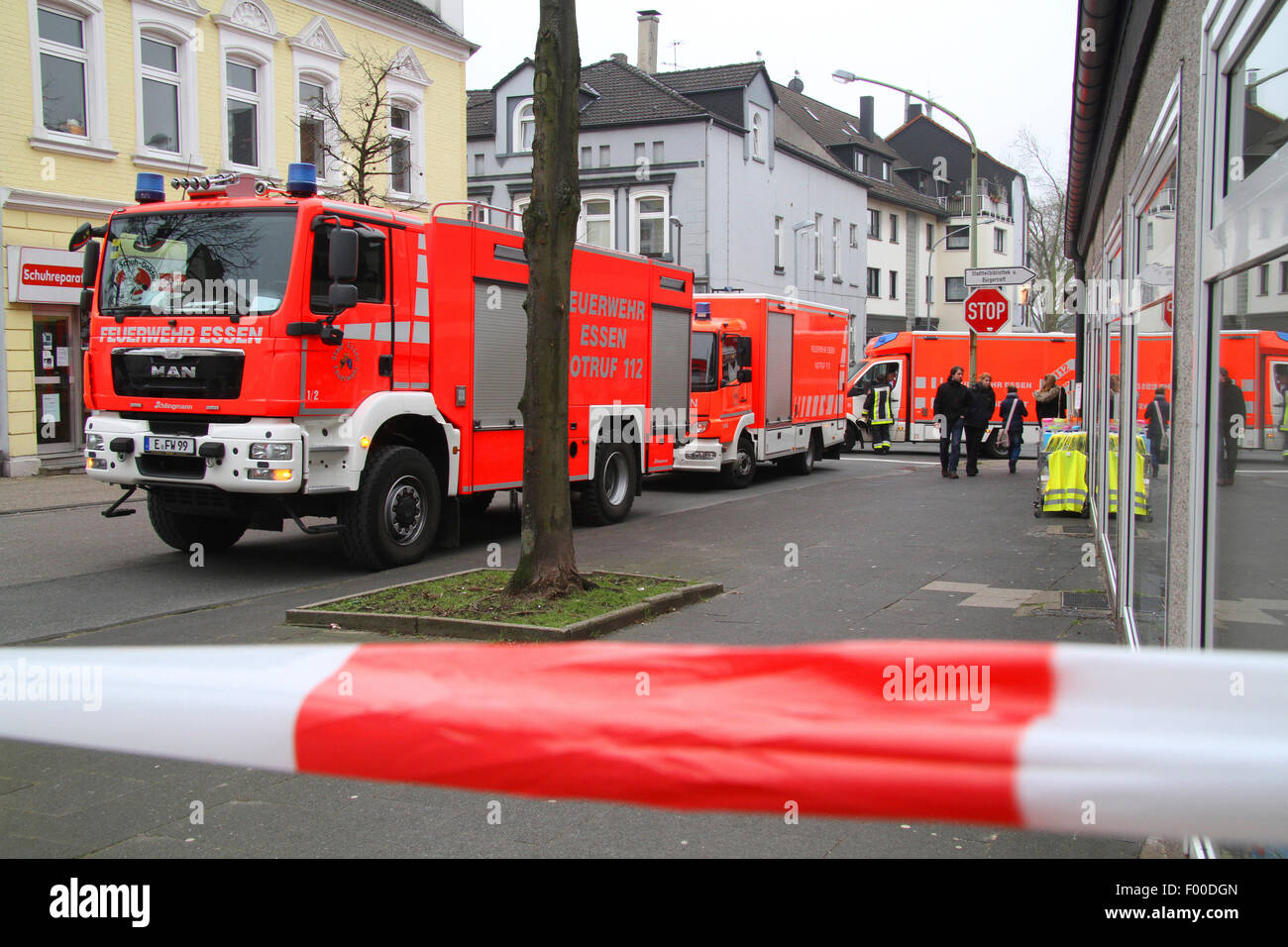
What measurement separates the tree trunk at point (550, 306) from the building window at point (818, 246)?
Result: 3866cm

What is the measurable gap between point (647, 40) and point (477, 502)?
3666cm

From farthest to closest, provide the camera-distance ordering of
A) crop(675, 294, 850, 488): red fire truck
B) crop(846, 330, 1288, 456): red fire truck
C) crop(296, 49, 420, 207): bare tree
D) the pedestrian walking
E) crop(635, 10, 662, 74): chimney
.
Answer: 1. crop(635, 10, 662, 74): chimney
2. crop(846, 330, 1288, 456): red fire truck
3. crop(296, 49, 420, 207): bare tree
4. the pedestrian walking
5. crop(675, 294, 850, 488): red fire truck

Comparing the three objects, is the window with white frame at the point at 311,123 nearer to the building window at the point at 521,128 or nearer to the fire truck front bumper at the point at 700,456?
the fire truck front bumper at the point at 700,456

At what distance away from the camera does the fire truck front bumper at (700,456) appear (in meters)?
18.2

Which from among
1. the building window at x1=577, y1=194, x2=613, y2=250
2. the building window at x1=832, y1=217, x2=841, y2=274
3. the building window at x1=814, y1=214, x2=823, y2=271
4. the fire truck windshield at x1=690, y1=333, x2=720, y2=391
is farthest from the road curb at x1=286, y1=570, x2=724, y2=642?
the building window at x1=832, y1=217, x2=841, y2=274

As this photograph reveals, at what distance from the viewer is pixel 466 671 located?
176 centimetres

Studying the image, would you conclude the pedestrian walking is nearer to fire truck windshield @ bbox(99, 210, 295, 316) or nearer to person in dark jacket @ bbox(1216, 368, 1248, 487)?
fire truck windshield @ bbox(99, 210, 295, 316)

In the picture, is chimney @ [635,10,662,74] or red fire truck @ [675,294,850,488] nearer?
red fire truck @ [675,294,850,488]

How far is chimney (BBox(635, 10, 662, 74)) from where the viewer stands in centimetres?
4466

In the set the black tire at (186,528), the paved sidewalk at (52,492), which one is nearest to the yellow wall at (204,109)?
the paved sidewalk at (52,492)

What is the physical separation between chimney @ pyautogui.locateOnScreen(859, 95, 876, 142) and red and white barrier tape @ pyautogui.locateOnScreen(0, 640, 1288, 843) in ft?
208

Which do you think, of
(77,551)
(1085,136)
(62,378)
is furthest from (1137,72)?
(62,378)

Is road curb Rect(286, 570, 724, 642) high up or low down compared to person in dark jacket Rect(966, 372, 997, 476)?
down

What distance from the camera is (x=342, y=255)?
9305mm
